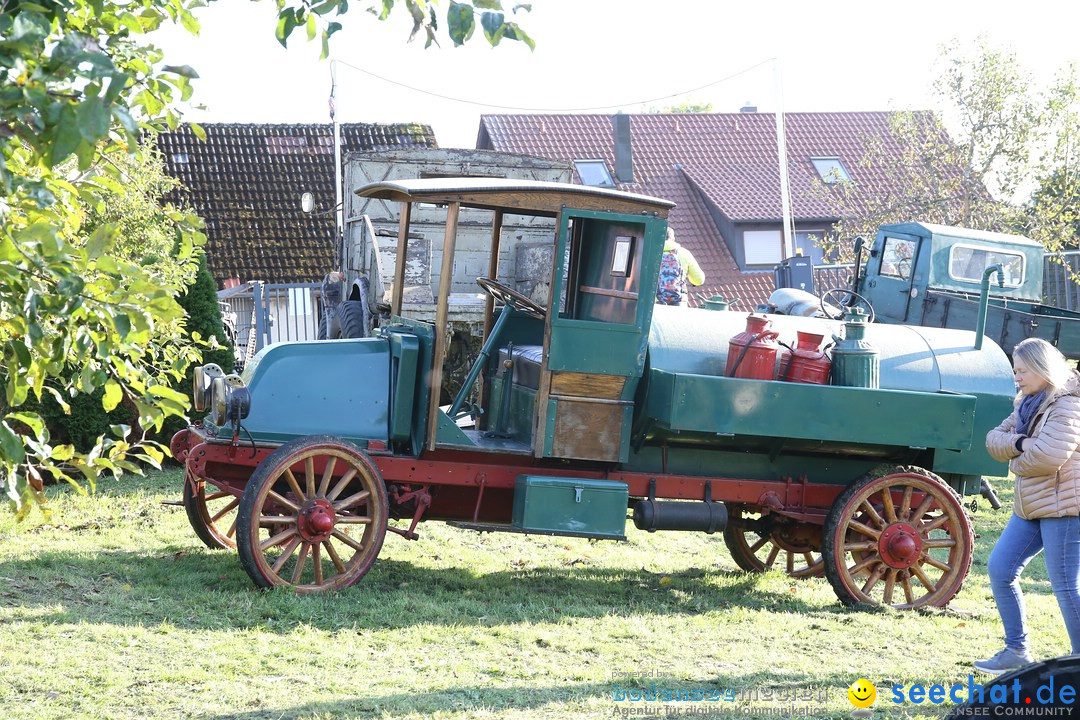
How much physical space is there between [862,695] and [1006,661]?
84 cm

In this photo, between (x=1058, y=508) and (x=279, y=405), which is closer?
(x=1058, y=508)

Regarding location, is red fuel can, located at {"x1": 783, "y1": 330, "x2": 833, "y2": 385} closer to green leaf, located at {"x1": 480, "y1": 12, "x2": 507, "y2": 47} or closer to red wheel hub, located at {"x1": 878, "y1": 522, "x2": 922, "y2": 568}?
red wheel hub, located at {"x1": 878, "y1": 522, "x2": 922, "y2": 568}

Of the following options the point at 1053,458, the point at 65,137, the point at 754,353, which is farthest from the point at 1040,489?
the point at 65,137

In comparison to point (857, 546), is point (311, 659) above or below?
below

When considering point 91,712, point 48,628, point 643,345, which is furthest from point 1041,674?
point 48,628

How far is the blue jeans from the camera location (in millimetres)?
5027

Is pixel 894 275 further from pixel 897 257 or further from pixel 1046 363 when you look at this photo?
pixel 1046 363

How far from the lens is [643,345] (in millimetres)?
6441

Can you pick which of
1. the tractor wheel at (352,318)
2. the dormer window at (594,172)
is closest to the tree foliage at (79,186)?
the tractor wheel at (352,318)

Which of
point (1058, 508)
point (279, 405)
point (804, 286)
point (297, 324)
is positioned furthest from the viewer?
point (297, 324)

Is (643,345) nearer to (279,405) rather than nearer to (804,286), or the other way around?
(279,405)

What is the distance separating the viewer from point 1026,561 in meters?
5.24

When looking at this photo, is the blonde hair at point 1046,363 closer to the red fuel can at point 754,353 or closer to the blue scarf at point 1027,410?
the blue scarf at point 1027,410

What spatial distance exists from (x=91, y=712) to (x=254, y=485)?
69.6 inches
